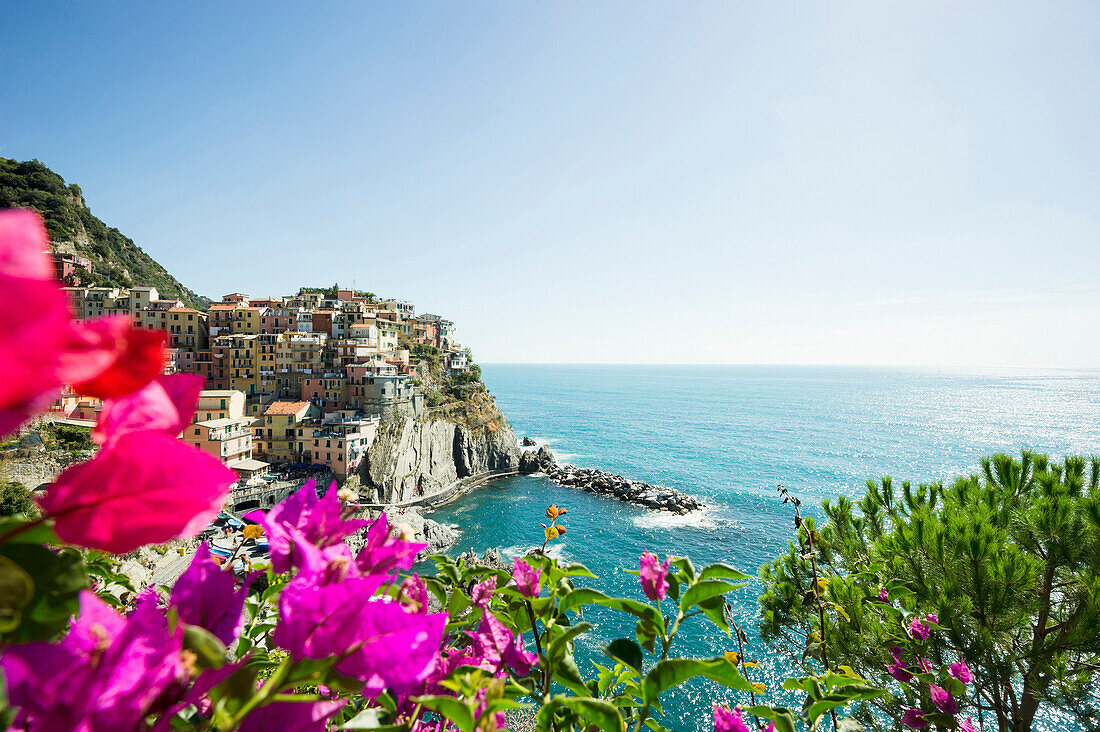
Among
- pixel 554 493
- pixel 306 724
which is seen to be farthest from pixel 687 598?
pixel 554 493

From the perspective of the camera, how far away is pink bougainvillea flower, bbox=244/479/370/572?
2.51 feet

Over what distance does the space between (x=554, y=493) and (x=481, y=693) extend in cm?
3688

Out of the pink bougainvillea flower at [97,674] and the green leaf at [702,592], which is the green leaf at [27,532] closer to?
the pink bougainvillea flower at [97,674]

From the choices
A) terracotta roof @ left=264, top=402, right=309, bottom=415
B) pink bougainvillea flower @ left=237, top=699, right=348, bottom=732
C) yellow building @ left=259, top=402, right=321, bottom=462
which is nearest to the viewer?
pink bougainvillea flower @ left=237, top=699, right=348, bottom=732

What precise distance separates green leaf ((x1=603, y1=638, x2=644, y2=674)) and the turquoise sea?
17.2 m

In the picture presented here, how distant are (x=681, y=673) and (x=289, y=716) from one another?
0.58 meters

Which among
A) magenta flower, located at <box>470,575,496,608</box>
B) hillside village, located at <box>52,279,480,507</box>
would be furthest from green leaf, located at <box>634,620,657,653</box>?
hillside village, located at <box>52,279,480,507</box>

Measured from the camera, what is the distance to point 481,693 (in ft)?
2.87

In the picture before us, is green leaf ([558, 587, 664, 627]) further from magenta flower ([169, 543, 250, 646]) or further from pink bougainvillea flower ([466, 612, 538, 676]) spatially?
magenta flower ([169, 543, 250, 646])

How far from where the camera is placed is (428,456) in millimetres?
36406

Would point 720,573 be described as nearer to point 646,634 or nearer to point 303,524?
point 646,634

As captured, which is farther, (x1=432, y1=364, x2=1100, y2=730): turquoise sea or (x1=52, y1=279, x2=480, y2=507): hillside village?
(x1=52, y1=279, x2=480, y2=507): hillside village

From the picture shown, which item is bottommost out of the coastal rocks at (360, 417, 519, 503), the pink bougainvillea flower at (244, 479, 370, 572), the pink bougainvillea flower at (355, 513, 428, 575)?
the coastal rocks at (360, 417, 519, 503)

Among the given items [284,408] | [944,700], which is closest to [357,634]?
[944,700]
